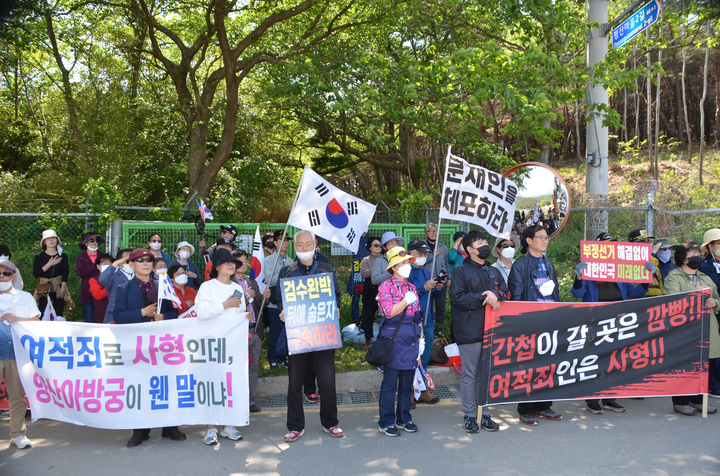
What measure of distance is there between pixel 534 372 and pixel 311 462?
243 cm

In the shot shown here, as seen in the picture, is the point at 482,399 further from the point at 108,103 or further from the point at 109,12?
the point at 109,12

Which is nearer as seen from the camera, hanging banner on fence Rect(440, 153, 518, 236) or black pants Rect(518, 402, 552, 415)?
black pants Rect(518, 402, 552, 415)

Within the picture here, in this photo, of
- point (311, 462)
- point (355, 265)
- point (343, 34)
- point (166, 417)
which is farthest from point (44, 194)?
point (311, 462)

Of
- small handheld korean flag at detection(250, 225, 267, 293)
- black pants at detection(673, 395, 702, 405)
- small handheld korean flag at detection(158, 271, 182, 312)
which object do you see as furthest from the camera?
small handheld korean flag at detection(250, 225, 267, 293)

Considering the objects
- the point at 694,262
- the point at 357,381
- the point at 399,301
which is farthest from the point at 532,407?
the point at 694,262

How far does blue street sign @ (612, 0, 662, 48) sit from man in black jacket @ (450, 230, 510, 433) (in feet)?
15.2

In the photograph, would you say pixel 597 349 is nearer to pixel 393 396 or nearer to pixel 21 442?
pixel 393 396

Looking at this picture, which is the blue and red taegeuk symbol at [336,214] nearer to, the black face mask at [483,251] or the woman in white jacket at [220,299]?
the woman in white jacket at [220,299]

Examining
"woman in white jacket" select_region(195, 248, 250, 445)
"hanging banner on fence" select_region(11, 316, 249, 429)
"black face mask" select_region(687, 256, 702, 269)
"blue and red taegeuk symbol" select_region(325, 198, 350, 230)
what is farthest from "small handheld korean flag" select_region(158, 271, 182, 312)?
"black face mask" select_region(687, 256, 702, 269)

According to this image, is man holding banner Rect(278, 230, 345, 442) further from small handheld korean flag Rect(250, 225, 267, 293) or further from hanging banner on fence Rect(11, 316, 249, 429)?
small handheld korean flag Rect(250, 225, 267, 293)

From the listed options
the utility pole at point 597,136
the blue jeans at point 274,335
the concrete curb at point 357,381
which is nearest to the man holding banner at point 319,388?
the concrete curb at point 357,381

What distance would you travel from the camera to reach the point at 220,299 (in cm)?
506

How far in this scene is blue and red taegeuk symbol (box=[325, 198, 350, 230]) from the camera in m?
6.35

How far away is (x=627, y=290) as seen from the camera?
6199mm
